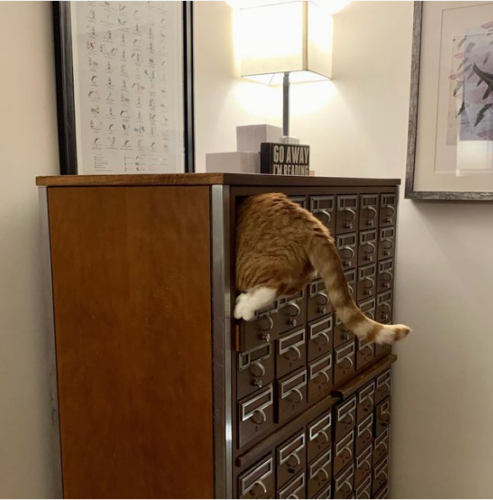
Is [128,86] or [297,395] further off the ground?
[128,86]

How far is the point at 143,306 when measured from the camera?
117cm

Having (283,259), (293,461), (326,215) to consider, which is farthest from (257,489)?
(326,215)

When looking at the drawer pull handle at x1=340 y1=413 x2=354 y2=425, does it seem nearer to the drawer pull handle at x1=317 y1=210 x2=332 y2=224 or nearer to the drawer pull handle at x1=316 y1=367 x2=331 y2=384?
the drawer pull handle at x1=316 y1=367 x2=331 y2=384

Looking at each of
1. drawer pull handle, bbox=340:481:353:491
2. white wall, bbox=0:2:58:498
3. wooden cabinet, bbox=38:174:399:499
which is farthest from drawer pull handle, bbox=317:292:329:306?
white wall, bbox=0:2:58:498

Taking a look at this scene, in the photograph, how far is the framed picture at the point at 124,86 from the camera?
139cm

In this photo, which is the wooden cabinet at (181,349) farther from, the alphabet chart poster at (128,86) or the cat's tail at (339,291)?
the alphabet chart poster at (128,86)

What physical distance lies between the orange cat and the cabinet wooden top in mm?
46

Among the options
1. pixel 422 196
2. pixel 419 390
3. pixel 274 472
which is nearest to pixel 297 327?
pixel 274 472

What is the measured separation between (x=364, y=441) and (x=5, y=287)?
3.90ft

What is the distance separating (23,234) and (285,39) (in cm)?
105

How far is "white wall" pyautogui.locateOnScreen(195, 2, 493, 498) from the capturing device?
1.87m

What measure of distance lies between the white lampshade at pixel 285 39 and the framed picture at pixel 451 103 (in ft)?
1.04

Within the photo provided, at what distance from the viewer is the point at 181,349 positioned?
3.69ft

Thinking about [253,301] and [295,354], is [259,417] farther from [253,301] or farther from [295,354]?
[253,301]
